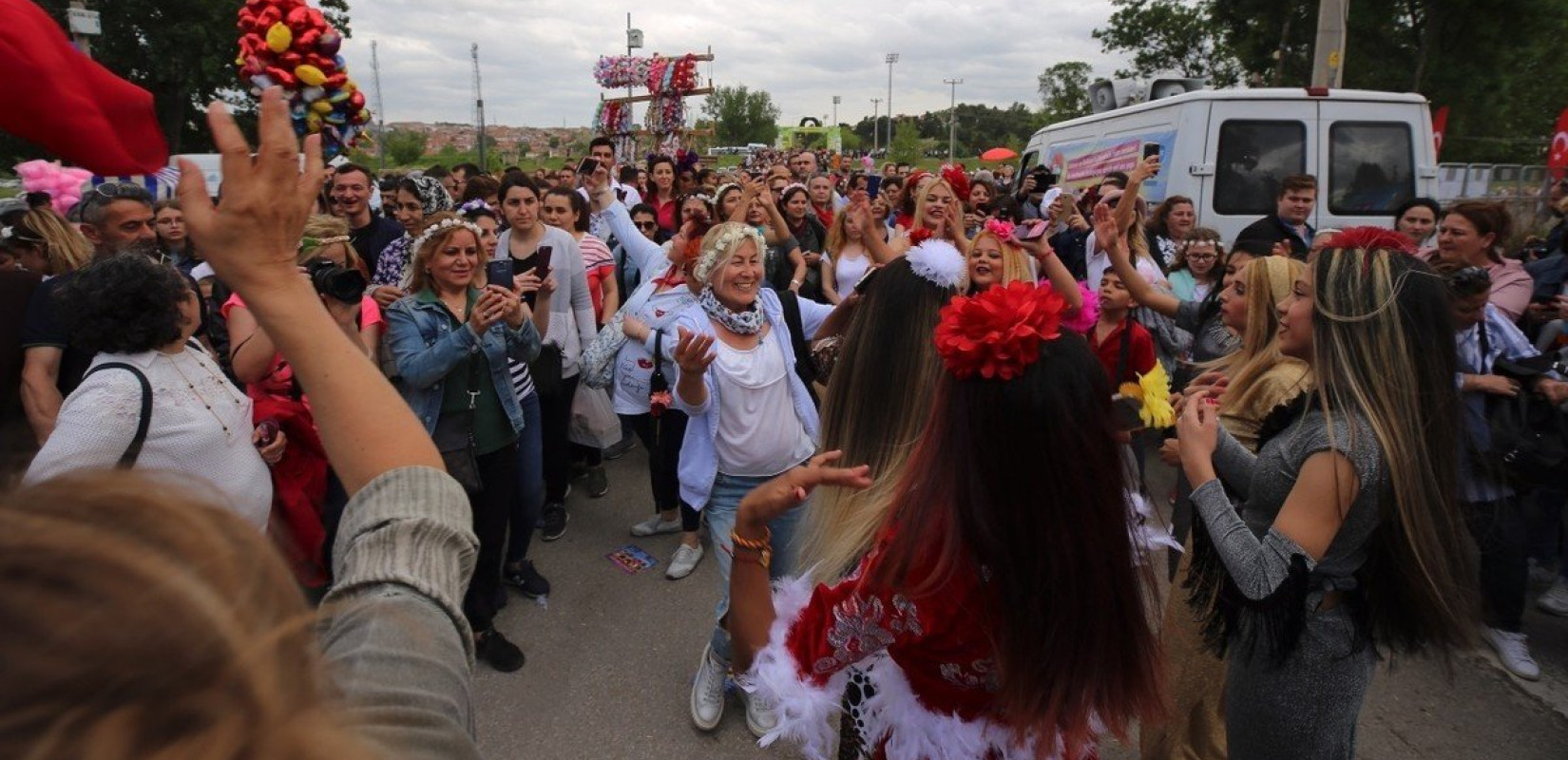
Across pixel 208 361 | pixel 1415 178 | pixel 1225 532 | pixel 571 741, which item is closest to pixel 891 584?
pixel 1225 532

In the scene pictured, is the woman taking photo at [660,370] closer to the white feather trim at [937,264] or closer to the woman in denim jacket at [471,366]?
the woman in denim jacket at [471,366]

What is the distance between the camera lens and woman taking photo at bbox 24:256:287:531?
90.5 inches

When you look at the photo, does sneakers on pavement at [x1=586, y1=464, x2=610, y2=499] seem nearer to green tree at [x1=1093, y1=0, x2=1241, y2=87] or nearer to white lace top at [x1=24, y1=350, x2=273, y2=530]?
white lace top at [x1=24, y1=350, x2=273, y2=530]

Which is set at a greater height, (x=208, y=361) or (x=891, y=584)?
(x=208, y=361)

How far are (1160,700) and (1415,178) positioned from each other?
24.4 ft

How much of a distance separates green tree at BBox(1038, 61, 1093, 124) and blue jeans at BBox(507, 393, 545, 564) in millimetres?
35310

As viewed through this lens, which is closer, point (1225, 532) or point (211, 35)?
point (1225, 532)

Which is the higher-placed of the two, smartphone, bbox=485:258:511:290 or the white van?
the white van

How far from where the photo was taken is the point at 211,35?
2278cm

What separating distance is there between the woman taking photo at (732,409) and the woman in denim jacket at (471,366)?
2.55 feet

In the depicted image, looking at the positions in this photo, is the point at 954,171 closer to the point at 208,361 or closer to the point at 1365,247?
the point at 1365,247

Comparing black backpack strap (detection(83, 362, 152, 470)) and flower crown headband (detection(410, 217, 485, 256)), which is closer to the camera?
black backpack strap (detection(83, 362, 152, 470))

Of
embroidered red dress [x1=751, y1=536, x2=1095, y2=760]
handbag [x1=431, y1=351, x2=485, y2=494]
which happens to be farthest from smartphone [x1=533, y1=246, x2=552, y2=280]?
embroidered red dress [x1=751, y1=536, x2=1095, y2=760]

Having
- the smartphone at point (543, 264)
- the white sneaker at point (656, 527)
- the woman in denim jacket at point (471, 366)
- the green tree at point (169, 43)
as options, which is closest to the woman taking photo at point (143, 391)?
the woman in denim jacket at point (471, 366)
